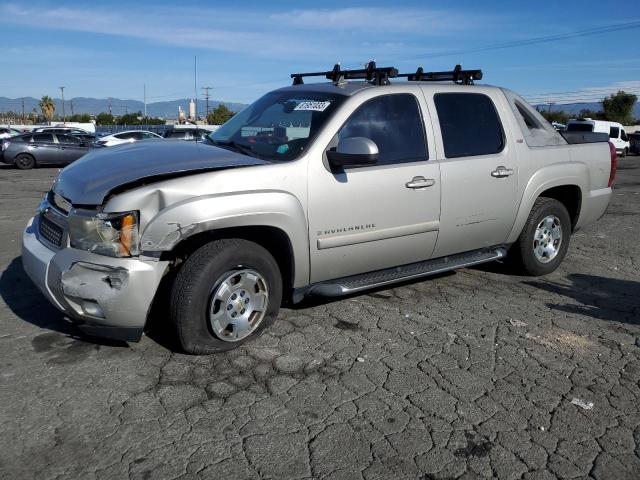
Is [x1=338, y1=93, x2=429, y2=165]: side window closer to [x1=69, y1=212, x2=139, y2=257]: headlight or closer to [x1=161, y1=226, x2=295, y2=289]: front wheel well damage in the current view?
[x1=161, y1=226, x2=295, y2=289]: front wheel well damage

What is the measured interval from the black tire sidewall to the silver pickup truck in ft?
0.08

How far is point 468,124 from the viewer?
194 inches

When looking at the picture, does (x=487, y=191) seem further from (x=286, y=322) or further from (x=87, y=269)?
(x=87, y=269)

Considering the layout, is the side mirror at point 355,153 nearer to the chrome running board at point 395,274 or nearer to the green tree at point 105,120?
the chrome running board at point 395,274

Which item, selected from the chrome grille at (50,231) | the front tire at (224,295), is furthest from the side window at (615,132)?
the chrome grille at (50,231)

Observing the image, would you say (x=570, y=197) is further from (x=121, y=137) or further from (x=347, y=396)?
(x=121, y=137)

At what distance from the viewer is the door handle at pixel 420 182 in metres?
4.38

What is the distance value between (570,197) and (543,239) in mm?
619

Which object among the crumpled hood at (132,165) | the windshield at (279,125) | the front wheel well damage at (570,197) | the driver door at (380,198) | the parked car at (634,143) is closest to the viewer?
the crumpled hood at (132,165)

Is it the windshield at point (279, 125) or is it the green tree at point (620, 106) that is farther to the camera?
the green tree at point (620, 106)

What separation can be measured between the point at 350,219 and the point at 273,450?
1821mm

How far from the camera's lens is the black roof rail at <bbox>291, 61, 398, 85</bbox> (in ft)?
15.1

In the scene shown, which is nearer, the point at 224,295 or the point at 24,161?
the point at 224,295

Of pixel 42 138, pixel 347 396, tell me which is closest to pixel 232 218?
pixel 347 396
